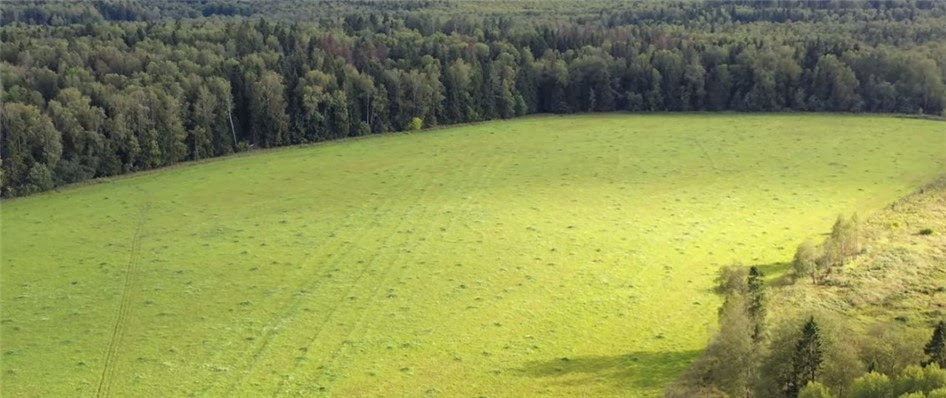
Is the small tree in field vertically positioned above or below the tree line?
below

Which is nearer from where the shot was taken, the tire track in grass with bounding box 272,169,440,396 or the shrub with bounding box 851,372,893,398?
the shrub with bounding box 851,372,893,398

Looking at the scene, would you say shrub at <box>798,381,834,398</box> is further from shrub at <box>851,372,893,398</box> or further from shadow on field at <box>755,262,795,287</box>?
shadow on field at <box>755,262,795,287</box>

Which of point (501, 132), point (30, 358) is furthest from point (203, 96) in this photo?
point (30, 358)

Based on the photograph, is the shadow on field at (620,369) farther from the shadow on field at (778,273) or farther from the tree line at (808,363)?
the shadow on field at (778,273)

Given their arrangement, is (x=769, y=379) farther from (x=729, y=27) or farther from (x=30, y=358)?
(x=729, y=27)

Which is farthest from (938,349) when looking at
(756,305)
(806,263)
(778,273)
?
(778,273)

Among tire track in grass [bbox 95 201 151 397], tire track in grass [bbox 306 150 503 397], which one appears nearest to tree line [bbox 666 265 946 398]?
tire track in grass [bbox 306 150 503 397]

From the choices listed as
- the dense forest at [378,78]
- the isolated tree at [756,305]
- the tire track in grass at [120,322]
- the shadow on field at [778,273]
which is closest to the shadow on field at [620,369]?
the isolated tree at [756,305]
